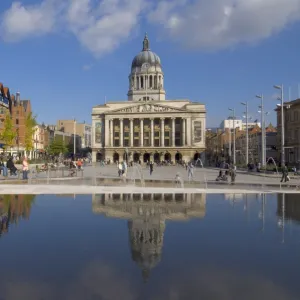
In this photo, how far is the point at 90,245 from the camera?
1055cm

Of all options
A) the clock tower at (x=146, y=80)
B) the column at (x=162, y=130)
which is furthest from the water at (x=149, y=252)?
the clock tower at (x=146, y=80)

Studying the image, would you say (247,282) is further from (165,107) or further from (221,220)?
(165,107)

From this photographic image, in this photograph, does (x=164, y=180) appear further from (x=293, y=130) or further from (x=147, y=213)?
(x=293, y=130)

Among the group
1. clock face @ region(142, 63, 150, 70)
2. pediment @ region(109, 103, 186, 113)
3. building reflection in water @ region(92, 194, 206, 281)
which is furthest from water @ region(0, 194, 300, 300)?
clock face @ region(142, 63, 150, 70)

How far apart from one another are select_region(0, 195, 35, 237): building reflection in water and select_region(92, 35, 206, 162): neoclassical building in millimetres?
112613

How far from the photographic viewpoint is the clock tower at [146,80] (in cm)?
15775

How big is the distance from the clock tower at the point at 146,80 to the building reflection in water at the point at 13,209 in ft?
448

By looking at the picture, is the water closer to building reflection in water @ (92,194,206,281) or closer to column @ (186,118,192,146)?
building reflection in water @ (92,194,206,281)

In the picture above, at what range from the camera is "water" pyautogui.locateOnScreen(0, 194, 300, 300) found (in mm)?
7441

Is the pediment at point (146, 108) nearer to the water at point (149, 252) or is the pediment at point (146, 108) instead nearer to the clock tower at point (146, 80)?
the clock tower at point (146, 80)

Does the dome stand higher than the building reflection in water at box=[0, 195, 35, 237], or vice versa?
the dome

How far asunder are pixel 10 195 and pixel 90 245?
507 inches

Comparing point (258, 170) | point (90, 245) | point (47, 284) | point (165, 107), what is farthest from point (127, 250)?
point (165, 107)

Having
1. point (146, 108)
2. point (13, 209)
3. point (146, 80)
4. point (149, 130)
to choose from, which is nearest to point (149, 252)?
point (13, 209)
